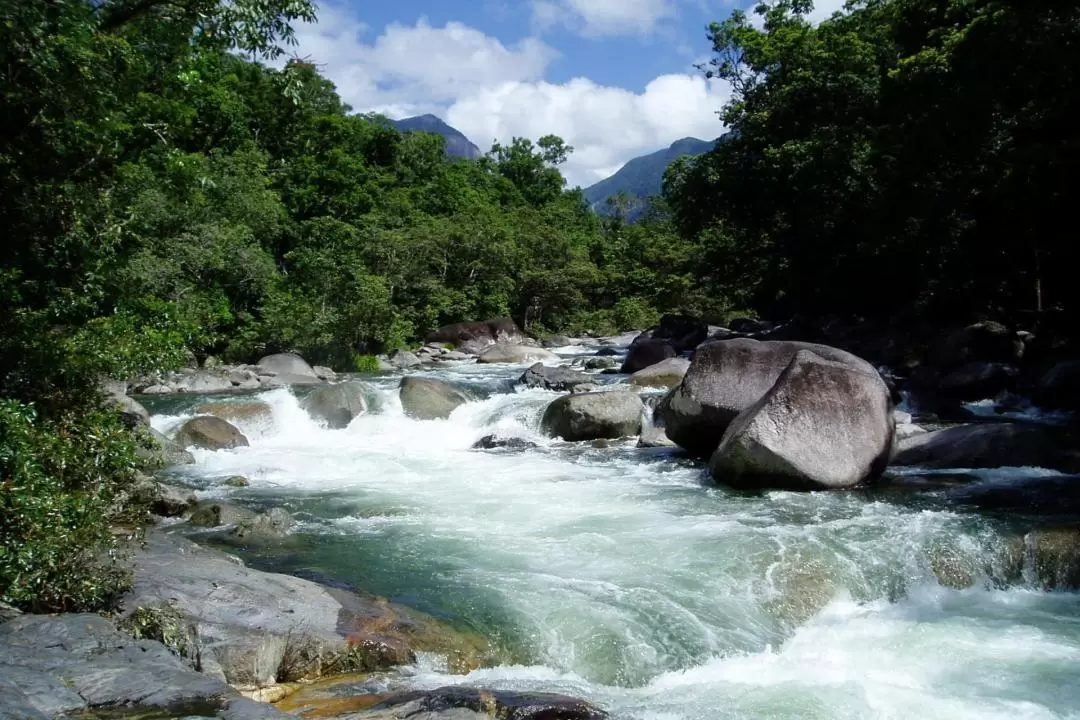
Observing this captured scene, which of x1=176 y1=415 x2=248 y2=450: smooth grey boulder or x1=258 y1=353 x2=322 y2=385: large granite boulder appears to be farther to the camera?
x1=258 y1=353 x2=322 y2=385: large granite boulder

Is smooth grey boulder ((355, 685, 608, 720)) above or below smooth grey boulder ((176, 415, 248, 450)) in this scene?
below

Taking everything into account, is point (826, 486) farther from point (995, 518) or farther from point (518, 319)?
point (518, 319)

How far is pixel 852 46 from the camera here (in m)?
27.5

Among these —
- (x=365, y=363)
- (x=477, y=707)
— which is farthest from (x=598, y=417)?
(x=365, y=363)

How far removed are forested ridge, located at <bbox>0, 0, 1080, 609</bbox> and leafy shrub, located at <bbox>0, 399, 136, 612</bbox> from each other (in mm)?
24

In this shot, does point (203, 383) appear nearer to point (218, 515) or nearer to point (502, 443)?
point (502, 443)

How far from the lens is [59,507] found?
6.28 meters

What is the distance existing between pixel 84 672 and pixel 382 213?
3943cm

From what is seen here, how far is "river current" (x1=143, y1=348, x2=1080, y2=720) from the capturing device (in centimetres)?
668

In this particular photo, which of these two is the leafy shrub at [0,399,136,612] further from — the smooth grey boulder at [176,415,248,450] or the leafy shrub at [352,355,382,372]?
the leafy shrub at [352,355,382,372]

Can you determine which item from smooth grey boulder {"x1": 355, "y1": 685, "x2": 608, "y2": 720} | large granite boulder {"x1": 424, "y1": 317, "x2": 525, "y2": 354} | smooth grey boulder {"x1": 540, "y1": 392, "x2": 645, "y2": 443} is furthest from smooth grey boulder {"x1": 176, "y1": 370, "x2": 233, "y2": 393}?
smooth grey boulder {"x1": 355, "y1": 685, "x2": 608, "y2": 720}

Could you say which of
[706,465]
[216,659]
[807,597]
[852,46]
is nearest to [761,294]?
[852,46]

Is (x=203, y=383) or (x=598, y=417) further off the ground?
(x=203, y=383)

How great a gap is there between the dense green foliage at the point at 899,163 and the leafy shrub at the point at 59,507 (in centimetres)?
1630
